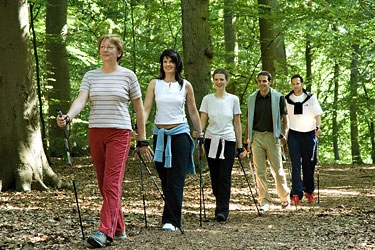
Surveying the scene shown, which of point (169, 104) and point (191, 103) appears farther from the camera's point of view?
point (191, 103)

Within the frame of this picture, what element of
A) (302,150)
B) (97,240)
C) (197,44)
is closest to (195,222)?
(97,240)

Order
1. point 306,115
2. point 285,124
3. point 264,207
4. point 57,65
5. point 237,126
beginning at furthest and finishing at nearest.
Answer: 1. point 57,65
2. point 306,115
3. point 285,124
4. point 264,207
5. point 237,126

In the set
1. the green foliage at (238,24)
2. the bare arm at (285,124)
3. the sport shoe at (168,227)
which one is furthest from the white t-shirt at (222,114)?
the green foliage at (238,24)

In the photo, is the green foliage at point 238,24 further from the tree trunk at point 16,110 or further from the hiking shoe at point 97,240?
the hiking shoe at point 97,240

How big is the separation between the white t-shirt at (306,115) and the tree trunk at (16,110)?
420 cm

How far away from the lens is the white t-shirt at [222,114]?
7.50 meters

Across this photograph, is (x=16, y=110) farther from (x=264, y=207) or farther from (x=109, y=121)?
(x=264, y=207)

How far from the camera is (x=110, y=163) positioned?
5.52m

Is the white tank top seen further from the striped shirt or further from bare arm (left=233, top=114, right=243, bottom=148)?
bare arm (left=233, top=114, right=243, bottom=148)

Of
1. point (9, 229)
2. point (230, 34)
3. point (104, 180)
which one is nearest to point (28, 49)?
point (9, 229)

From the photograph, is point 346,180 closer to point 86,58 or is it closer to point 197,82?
point 197,82

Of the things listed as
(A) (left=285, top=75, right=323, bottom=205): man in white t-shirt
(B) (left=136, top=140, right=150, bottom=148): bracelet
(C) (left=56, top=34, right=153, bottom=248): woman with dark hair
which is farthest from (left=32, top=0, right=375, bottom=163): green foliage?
(B) (left=136, top=140, right=150, bottom=148): bracelet

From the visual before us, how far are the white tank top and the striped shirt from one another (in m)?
0.84

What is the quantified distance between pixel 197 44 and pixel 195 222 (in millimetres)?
5209
